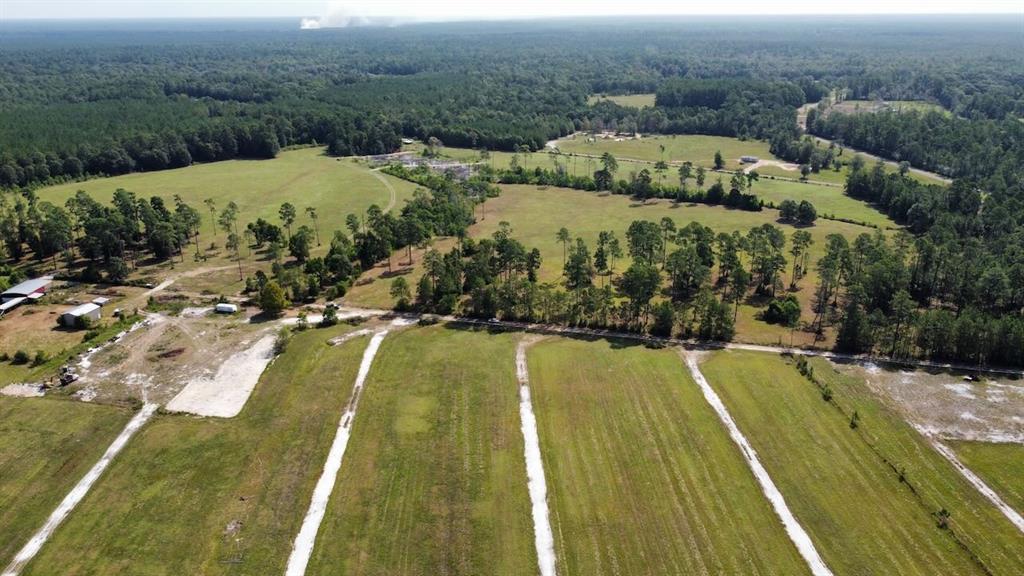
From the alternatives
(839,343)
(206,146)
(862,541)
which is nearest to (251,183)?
(206,146)

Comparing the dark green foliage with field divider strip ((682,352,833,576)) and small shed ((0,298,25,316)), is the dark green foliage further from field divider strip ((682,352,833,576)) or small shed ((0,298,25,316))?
small shed ((0,298,25,316))

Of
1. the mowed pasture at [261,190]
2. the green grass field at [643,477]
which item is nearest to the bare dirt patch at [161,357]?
the mowed pasture at [261,190]

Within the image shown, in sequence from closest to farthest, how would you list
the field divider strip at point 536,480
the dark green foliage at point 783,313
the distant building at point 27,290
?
the field divider strip at point 536,480 < the dark green foliage at point 783,313 < the distant building at point 27,290

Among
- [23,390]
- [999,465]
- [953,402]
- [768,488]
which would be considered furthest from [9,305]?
[999,465]

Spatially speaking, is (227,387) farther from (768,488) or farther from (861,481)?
(861,481)

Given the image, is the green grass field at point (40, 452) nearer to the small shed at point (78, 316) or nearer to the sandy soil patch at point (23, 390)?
the sandy soil patch at point (23, 390)

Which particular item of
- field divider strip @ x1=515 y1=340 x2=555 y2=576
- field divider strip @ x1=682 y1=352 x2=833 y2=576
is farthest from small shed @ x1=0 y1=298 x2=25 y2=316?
field divider strip @ x1=682 y1=352 x2=833 y2=576
